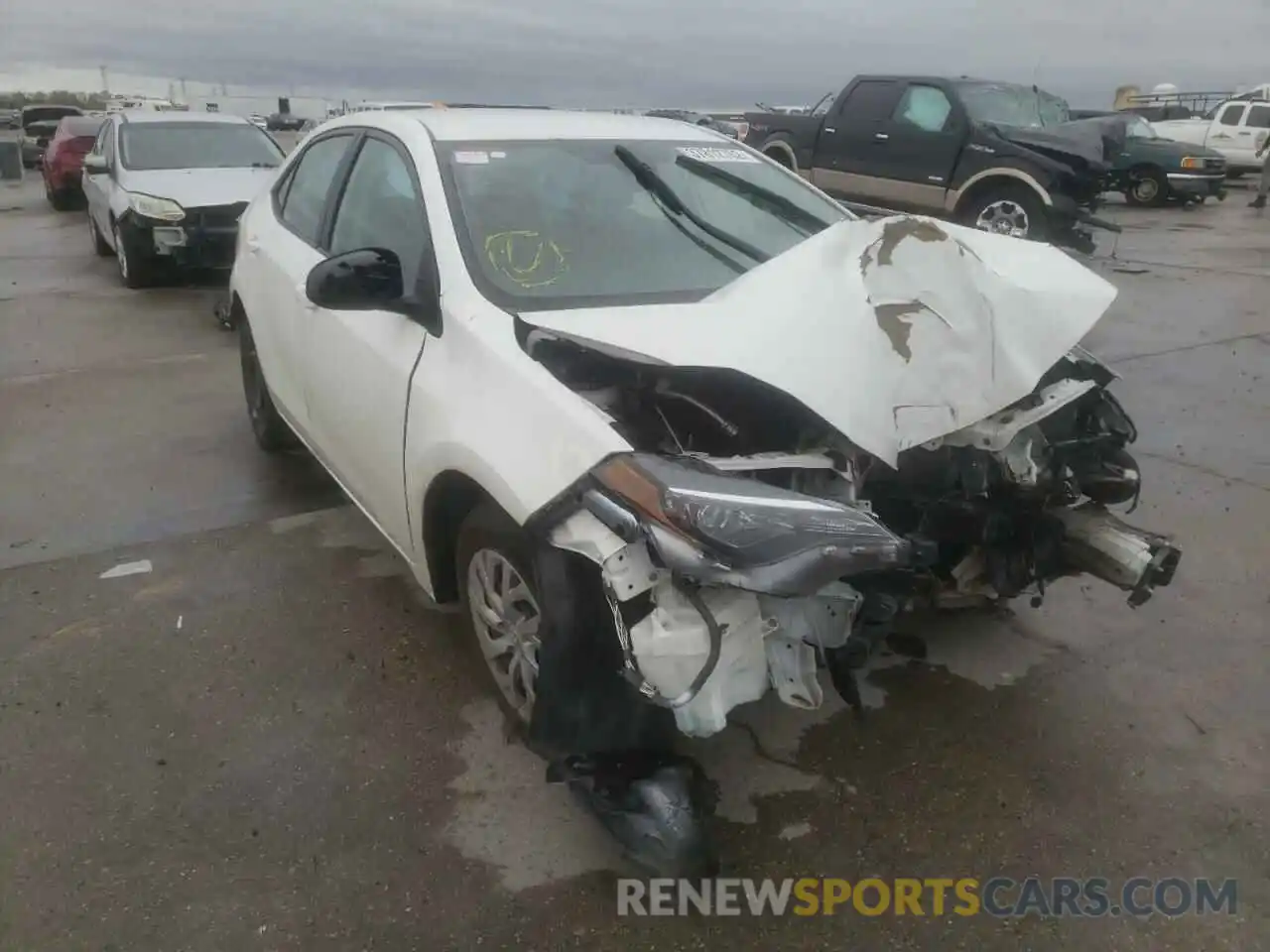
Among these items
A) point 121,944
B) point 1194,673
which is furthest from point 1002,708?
point 121,944

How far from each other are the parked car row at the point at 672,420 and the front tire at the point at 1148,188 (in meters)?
18.0

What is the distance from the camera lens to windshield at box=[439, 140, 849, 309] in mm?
3229

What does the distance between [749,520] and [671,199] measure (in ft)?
6.19

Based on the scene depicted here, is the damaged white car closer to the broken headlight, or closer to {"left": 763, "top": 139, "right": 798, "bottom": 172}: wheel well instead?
the broken headlight

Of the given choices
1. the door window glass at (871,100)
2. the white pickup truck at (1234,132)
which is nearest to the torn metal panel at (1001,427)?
the door window glass at (871,100)

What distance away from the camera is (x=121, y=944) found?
7.73 ft

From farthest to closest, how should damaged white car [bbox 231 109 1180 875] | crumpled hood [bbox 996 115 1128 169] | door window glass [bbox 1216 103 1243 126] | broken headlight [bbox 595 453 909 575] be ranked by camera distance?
door window glass [bbox 1216 103 1243 126] → crumpled hood [bbox 996 115 1128 169] → damaged white car [bbox 231 109 1180 875] → broken headlight [bbox 595 453 909 575]

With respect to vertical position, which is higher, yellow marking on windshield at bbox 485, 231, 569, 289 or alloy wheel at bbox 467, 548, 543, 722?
yellow marking on windshield at bbox 485, 231, 569, 289

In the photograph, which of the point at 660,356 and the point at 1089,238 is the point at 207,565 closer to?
the point at 660,356

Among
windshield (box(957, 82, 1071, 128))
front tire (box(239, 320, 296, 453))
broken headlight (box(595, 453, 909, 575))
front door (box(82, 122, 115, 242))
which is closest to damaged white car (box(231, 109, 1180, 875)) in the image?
broken headlight (box(595, 453, 909, 575))

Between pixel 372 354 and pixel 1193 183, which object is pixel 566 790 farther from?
pixel 1193 183

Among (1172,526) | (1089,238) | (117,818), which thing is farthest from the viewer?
(1089,238)

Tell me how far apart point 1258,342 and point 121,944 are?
29.5 ft

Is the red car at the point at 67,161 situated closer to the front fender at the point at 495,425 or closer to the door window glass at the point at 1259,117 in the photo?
the front fender at the point at 495,425
